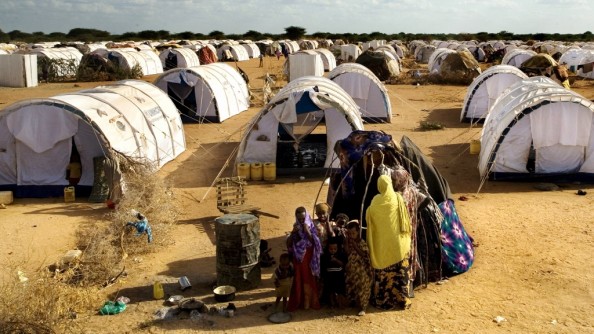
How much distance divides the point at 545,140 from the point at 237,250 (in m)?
9.16

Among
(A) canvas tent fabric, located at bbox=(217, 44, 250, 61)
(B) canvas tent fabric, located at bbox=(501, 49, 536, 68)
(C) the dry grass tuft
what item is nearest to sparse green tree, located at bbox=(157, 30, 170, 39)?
(A) canvas tent fabric, located at bbox=(217, 44, 250, 61)

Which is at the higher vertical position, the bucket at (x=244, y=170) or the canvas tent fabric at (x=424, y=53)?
the canvas tent fabric at (x=424, y=53)

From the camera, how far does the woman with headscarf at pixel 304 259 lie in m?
7.39

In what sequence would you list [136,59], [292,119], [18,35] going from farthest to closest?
1. [18,35]
2. [136,59]
3. [292,119]

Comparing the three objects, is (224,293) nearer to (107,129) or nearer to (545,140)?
(107,129)

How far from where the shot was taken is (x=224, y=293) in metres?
7.75

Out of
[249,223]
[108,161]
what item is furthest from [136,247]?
[108,161]

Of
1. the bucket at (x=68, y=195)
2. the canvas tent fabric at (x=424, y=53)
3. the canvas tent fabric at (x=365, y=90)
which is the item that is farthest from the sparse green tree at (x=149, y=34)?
the bucket at (x=68, y=195)

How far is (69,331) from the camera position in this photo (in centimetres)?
677

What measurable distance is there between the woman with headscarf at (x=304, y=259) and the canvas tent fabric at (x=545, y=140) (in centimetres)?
748

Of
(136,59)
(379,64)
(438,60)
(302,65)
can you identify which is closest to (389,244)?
(302,65)

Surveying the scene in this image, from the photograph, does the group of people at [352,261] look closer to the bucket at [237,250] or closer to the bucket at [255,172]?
the bucket at [237,250]

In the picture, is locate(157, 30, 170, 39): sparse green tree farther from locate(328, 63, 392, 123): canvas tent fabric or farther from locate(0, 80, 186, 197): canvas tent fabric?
locate(0, 80, 186, 197): canvas tent fabric

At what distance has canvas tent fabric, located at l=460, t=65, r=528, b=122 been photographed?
21328 mm
